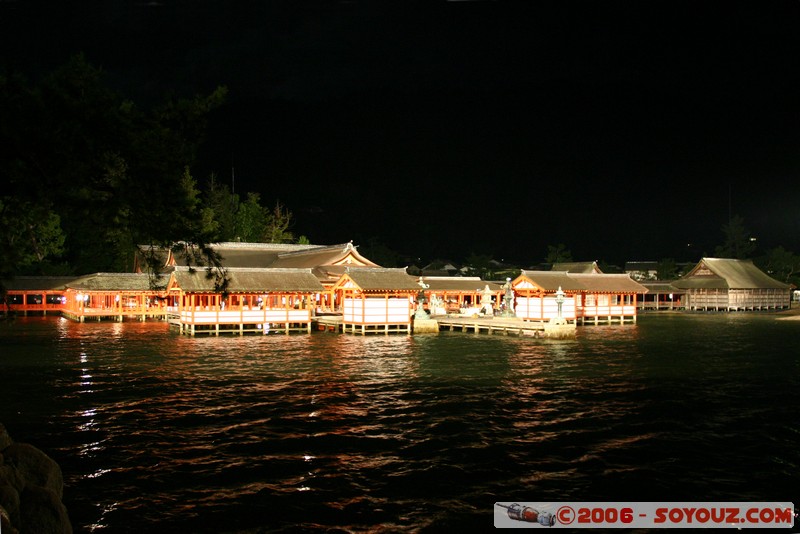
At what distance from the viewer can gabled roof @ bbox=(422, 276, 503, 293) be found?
223 ft

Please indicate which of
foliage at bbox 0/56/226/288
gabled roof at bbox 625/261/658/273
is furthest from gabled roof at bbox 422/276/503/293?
gabled roof at bbox 625/261/658/273

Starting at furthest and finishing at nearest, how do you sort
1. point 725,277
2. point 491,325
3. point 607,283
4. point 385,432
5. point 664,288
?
point 725,277, point 664,288, point 607,283, point 491,325, point 385,432

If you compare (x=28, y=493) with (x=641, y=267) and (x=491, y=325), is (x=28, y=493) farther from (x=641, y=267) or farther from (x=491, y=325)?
(x=641, y=267)

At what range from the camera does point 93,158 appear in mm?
11484

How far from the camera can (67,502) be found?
1149 centimetres

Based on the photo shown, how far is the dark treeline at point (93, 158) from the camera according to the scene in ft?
35.2

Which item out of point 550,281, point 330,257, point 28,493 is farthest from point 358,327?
point 28,493

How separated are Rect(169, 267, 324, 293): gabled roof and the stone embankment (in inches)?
1160

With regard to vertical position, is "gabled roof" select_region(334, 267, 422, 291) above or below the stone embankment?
above

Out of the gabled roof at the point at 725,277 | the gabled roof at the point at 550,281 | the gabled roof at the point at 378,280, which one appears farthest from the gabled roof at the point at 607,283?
the gabled roof at the point at 725,277

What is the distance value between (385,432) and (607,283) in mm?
43222

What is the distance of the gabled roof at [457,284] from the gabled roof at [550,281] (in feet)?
48.8

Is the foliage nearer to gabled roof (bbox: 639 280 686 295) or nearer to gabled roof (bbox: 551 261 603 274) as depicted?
gabled roof (bbox: 551 261 603 274)

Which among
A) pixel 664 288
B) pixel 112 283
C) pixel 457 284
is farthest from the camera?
pixel 664 288
